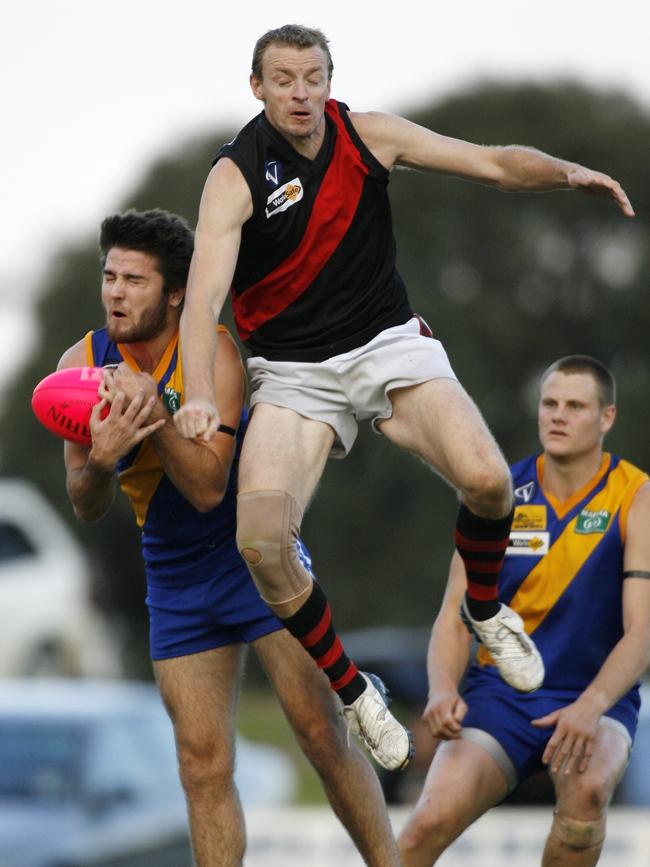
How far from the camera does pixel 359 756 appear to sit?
603 cm

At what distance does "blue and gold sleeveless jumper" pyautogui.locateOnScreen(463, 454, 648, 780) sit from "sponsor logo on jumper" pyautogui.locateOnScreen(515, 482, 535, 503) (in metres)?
0.14

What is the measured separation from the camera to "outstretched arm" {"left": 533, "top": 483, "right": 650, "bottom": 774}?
20.4 ft

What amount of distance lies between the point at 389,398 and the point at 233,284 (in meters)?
0.72

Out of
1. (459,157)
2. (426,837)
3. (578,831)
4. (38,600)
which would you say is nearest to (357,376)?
(459,157)

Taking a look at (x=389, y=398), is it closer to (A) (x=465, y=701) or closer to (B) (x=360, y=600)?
(A) (x=465, y=701)

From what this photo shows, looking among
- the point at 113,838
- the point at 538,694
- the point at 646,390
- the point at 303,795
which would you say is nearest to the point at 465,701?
the point at 538,694

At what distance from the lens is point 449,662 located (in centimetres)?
661

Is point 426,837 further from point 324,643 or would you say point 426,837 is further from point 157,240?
point 157,240

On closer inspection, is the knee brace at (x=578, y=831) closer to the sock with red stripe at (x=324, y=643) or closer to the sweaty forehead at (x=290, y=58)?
the sock with red stripe at (x=324, y=643)

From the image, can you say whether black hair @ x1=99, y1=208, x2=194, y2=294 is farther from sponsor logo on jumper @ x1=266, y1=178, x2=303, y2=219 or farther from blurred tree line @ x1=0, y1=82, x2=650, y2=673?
blurred tree line @ x1=0, y1=82, x2=650, y2=673

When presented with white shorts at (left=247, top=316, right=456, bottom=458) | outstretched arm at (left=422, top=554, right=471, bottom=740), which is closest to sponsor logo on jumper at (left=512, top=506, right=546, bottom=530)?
outstretched arm at (left=422, top=554, right=471, bottom=740)

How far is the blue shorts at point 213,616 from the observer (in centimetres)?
620

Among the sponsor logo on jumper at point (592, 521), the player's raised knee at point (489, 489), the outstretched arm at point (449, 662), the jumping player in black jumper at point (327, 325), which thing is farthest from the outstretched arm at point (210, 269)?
the sponsor logo on jumper at point (592, 521)

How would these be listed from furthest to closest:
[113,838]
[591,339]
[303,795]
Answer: [591,339]
[303,795]
[113,838]
